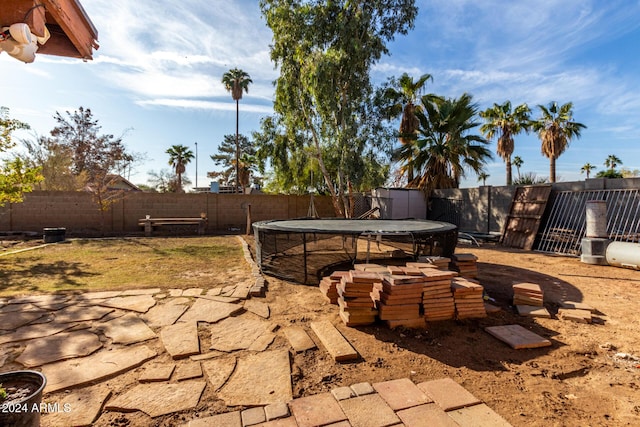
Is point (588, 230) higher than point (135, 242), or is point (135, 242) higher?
point (588, 230)

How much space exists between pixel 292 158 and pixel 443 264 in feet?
31.0

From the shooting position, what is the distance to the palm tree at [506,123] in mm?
17078

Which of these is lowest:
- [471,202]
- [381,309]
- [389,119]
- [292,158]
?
[381,309]

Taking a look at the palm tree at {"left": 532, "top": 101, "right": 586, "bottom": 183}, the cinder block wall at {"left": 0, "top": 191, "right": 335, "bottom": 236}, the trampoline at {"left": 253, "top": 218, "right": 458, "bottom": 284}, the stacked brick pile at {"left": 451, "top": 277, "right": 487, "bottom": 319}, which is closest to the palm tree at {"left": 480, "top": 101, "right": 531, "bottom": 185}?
the palm tree at {"left": 532, "top": 101, "right": 586, "bottom": 183}

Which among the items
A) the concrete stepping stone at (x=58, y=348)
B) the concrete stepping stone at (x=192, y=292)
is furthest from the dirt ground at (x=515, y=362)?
the concrete stepping stone at (x=58, y=348)

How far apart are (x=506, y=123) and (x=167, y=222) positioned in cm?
1869

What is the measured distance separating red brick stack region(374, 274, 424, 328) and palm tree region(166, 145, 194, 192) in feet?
93.9

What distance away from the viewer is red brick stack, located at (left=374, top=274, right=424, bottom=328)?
9.92 ft

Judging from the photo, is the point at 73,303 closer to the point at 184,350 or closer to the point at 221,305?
the point at 221,305

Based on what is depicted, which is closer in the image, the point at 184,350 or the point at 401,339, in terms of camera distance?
the point at 184,350

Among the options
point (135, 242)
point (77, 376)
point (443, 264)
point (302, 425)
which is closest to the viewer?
point (302, 425)

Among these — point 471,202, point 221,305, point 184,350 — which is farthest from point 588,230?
point 184,350

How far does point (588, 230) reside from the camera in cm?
639

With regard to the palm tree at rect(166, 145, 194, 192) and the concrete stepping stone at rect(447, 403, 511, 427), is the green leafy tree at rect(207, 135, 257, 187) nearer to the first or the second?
the palm tree at rect(166, 145, 194, 192)
